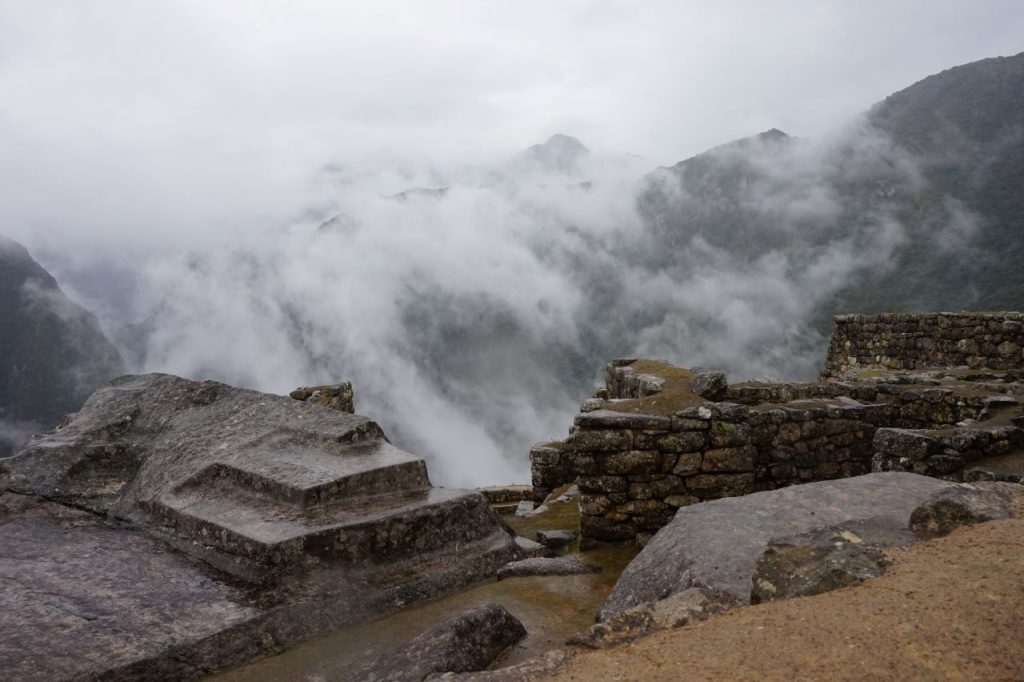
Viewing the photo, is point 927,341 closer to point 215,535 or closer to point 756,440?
point 756,440

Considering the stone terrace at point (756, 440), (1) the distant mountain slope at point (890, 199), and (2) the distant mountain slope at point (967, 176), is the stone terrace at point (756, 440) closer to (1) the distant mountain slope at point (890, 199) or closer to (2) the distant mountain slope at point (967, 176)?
(2) the distant mountain slope at point (967, 176)

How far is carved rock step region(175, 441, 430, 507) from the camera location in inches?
199

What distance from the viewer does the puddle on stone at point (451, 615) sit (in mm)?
3680

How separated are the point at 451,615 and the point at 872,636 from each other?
2.77 m

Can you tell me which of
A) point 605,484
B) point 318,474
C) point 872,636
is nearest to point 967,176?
point 605,484

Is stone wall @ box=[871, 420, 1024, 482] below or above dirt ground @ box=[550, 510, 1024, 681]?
below

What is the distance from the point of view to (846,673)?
214 cm

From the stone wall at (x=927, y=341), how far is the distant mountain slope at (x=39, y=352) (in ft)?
131

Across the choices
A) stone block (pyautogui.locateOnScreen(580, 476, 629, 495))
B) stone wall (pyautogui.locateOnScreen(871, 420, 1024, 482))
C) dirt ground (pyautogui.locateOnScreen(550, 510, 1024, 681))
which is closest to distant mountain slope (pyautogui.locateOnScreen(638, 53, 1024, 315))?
stone wall (pyautogui.locateOnScreen(871, 420, 1024, 482))

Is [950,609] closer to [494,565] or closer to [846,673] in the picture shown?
[846,673]

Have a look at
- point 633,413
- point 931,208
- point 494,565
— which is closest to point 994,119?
point 931,208

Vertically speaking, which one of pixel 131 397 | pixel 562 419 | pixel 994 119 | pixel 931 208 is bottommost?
pixel 562 419

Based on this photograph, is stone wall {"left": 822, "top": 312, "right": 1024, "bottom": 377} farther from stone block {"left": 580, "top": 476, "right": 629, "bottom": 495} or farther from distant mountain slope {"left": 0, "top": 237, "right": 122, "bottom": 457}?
distant mountain slope {"left": 0, "top": 237, "right": 122, "bottom": 457}

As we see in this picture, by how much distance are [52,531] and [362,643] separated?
2992 mm
